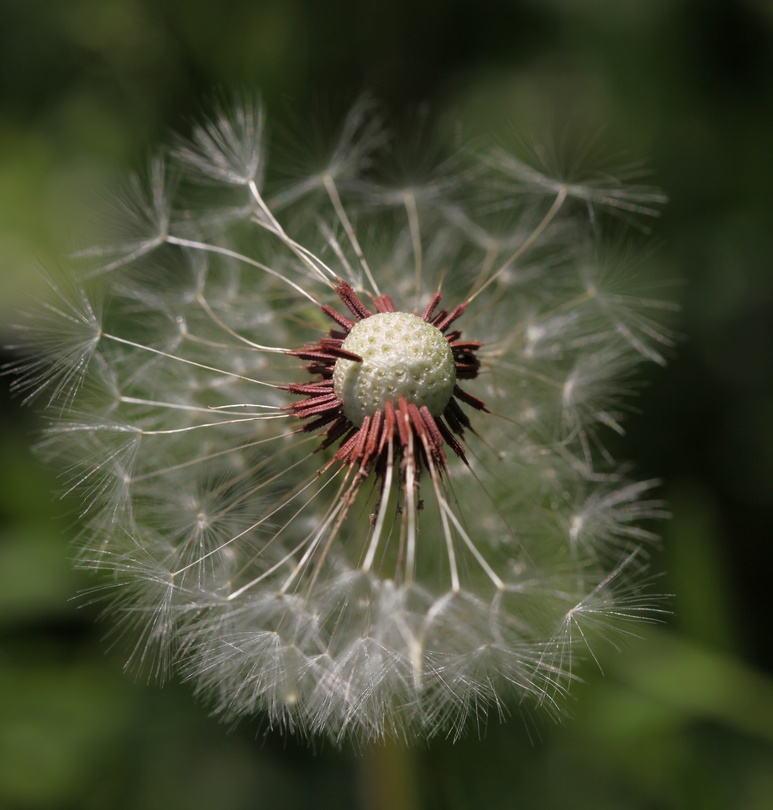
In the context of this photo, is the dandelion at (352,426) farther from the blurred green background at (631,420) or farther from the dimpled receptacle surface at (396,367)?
the blurred green background at (631,420)

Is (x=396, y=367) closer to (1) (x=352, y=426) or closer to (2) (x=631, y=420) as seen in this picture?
(1) (x=352, y=426)

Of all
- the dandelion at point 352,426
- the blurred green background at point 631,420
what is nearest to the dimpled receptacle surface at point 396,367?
the dandelion at point 352,426

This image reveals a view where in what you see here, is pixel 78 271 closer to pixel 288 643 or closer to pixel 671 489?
pixel 288 643

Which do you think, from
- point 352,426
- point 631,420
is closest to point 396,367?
point 352,426

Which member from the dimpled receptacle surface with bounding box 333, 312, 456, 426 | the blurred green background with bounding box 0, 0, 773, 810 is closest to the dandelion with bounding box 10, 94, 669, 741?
the dimpled receptacle surface with bounding box 333, 312, 456, 426

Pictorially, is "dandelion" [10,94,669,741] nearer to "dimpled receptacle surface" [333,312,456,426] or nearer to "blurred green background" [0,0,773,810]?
"dimpled receptacle surface" [333,312,456,426]

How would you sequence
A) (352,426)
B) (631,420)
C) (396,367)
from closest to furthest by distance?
(396,367) → (352,426) → (631,420)
